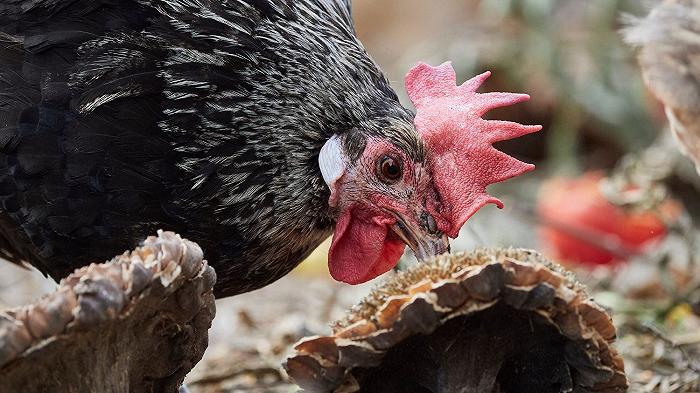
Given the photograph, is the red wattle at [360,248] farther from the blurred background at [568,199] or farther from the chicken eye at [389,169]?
the blurred background at [568,199]

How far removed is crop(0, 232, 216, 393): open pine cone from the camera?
5.21 ft

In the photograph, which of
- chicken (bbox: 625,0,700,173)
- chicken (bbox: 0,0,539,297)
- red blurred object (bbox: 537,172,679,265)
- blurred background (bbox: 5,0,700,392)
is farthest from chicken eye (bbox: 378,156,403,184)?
red blurred object (bbox: 537,172,679,265)

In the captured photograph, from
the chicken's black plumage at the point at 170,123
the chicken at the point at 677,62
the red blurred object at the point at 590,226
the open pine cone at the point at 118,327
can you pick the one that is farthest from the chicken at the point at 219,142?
the red blurred object at the point at 590,226

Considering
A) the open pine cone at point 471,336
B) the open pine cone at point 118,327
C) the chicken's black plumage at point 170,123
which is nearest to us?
the open pine cone at point 118,327

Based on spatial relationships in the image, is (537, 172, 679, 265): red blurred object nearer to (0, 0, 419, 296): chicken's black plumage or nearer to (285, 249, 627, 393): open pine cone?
(0, 0, 419, 296): chicken's black plumage

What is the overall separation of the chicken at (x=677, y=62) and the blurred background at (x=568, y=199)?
2.09 ft

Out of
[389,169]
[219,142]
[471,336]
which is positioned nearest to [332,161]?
[389,169]

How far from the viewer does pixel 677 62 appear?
3.49 metres

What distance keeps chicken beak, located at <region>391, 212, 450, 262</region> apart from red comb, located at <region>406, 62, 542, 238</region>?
3 centimetres

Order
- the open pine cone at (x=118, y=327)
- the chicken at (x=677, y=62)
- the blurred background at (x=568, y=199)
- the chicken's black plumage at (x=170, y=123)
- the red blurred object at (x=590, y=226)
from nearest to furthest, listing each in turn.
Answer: the open pine cone at (x=118, y=327), the chicken's black plumage at (x=170, y=123), the chicken at (x=677, y=62), the blurred background at (x=568, y=199), the red blurred object at (x=590, y=226)

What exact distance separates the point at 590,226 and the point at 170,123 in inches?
120

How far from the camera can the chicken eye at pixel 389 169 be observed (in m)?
2.50

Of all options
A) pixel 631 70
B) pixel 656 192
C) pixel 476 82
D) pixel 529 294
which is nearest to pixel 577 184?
pixel 656 192

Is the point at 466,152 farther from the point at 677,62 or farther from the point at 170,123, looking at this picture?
the point at 677,62
